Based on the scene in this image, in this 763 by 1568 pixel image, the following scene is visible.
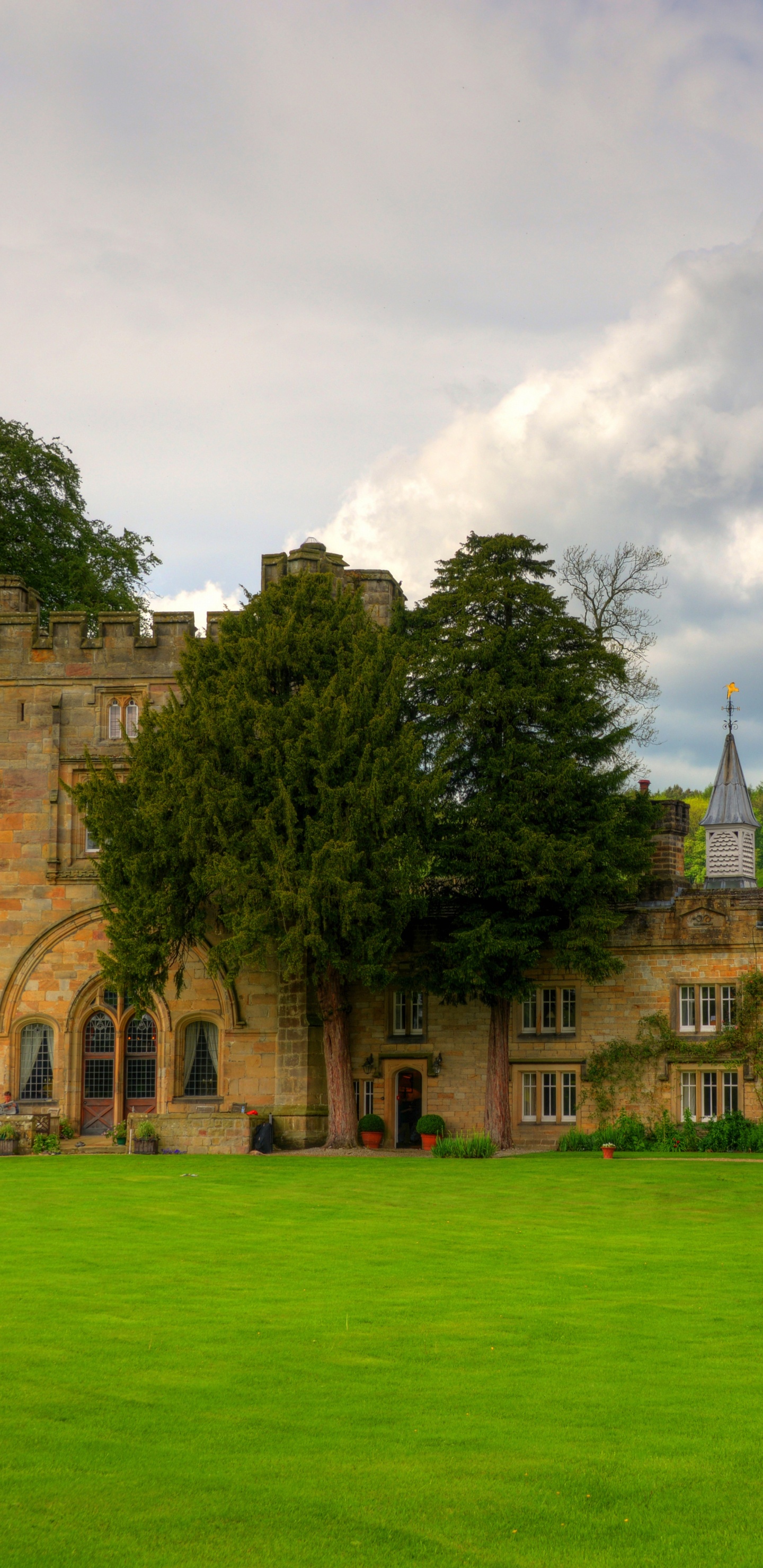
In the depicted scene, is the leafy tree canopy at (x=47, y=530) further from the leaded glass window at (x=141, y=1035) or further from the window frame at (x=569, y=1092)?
the window frame at (x=569, y=1092)

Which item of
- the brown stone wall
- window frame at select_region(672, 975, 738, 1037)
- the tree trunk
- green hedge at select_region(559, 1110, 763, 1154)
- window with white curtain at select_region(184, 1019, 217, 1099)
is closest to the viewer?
green hedge at select_region(559, 1110, 763, 1154)

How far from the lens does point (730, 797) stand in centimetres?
6694

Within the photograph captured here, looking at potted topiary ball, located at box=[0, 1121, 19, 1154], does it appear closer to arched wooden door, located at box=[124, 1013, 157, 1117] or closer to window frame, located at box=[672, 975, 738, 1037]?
arched wooden door, located at box=[124, 1013, 157, 1117]

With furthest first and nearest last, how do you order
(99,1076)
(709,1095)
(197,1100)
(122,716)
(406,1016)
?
1. (122,716)
2. (99,1076)
3. (197,1100)
4. (406,1016)
5. (709,1095)

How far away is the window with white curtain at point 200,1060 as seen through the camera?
1396 inches

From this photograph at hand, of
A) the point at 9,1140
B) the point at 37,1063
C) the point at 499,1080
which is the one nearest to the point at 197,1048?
the point at 37,1063

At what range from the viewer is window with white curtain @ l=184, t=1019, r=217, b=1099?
35.5 meters

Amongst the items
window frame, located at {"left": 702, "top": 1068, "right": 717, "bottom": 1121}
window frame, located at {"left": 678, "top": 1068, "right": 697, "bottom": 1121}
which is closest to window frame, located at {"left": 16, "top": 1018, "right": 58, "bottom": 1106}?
window frame, located at {"left": 678, "top": 1068, "right": 697, "bottom": 1121}

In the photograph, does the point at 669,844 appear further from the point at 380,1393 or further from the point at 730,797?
the point at 730,797

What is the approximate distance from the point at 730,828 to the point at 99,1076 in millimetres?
37470

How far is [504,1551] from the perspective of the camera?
738 cm

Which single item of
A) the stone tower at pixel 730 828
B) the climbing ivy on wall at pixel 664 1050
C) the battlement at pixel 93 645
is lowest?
the climbing ivy on wall at pixel 664 1050

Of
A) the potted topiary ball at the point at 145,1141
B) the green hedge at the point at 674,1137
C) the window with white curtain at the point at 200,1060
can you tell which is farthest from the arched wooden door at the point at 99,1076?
the green hedge at the point at 674,1137

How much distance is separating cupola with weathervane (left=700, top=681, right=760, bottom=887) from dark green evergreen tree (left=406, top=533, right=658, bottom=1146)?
3305 centimetres
